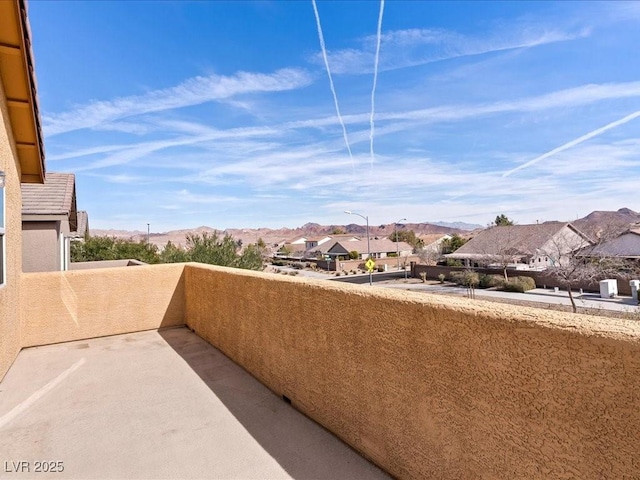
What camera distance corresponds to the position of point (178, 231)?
183 metres

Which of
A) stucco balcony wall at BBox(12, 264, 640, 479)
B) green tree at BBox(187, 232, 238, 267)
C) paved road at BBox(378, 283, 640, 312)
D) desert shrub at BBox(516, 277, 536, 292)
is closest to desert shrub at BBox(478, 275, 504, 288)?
desert shrub at BBox(516, 277, 536, 292)

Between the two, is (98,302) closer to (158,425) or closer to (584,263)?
(158,425)

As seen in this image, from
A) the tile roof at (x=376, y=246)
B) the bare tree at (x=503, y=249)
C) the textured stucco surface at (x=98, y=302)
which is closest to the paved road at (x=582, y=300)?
the bare tree at (x=503, y=249)

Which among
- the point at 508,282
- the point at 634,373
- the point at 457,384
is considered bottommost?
the point at 508,282

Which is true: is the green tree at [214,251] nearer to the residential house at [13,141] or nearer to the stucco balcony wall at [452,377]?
the residential house at [13,141]

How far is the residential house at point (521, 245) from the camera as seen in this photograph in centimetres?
3512

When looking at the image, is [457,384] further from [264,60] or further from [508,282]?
[508,282]

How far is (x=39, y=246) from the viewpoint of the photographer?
10.5 metres

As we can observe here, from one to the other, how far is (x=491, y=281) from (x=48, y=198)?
3542 centimetres

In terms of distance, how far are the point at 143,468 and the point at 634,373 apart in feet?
13.9

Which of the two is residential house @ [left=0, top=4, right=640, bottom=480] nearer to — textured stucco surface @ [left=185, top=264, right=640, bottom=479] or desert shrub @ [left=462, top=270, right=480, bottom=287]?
textured stucco surface @ [left=185, top=264, right=640, bottom=479]

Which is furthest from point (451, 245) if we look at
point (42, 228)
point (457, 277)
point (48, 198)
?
point (42, 228)

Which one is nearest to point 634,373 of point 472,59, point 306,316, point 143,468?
point 306,316

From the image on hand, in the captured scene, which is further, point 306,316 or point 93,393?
point 93,393
